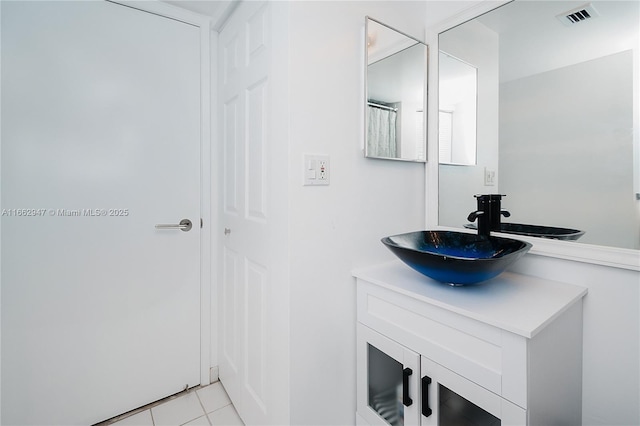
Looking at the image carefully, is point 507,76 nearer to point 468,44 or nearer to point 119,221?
point 468,44

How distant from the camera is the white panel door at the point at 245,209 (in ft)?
4.35

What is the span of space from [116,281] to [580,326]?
6.72ft

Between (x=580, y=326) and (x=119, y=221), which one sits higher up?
(x=119, y=221)

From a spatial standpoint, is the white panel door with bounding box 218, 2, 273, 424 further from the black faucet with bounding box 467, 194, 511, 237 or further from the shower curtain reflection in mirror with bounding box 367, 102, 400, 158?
the black faucet with bounding box 467, 194, 511, 237

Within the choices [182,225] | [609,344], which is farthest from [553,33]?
[182,225]

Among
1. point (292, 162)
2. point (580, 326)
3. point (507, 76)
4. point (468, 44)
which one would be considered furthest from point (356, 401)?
point (468, 44)

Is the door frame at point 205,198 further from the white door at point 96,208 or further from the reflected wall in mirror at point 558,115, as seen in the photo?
the reflected wall in mirror at point 558,115

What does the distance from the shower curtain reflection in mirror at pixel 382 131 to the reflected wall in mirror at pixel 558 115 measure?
39cm

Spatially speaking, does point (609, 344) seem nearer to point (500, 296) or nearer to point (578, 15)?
point (500, 296)

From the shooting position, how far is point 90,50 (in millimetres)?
1455

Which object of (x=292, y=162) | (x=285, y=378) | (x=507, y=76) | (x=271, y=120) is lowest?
(x=285, y=378)

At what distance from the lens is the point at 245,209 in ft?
4.91

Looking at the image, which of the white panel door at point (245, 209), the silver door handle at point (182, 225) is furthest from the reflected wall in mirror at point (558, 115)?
the silver door handle at point (182, 225)

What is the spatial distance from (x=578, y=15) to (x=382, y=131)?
2.64 feet
